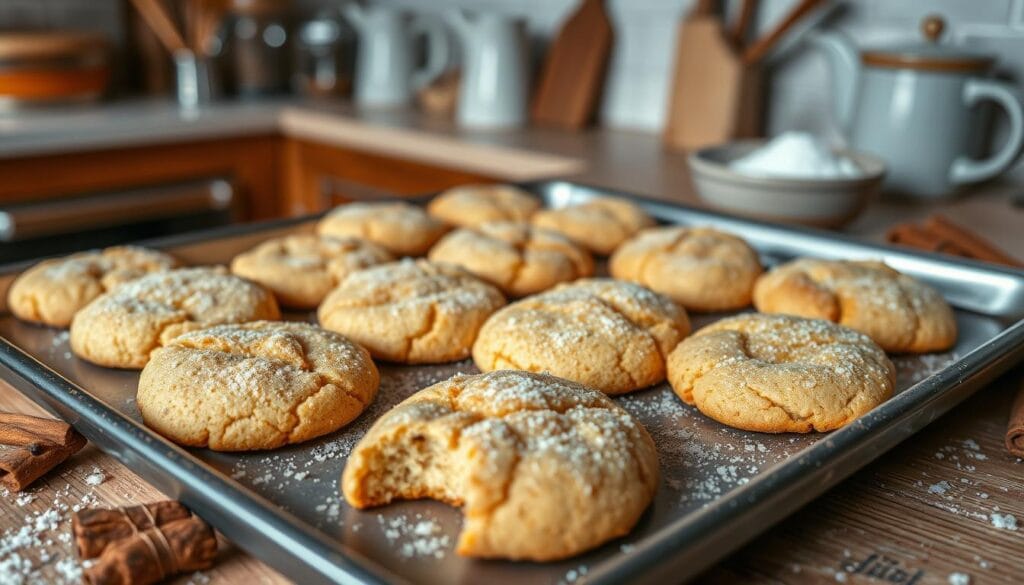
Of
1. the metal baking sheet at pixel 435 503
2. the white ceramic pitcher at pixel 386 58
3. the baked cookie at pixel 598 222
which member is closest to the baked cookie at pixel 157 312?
the metal baking sheet at pixel 435 503

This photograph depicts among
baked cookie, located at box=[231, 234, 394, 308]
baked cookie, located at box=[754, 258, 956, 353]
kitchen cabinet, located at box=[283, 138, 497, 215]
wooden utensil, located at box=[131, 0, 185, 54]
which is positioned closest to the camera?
baked cookie, located at box=[754, 258, 956, 353]

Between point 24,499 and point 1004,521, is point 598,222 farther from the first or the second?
point 24,499

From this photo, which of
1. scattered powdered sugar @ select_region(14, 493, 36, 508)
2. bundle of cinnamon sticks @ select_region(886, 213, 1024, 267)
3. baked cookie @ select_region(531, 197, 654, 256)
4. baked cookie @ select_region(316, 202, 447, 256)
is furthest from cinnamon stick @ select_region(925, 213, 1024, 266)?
scattered powdered sugar @ select_region(14, 493, 36, 508)

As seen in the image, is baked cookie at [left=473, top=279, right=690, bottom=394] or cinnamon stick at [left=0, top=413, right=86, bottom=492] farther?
baked cookie at [left=473, top=279, right=690, bottom=394]

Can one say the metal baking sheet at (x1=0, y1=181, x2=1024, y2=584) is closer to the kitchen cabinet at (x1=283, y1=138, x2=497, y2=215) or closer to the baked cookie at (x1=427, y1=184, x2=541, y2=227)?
the baked cookie at (x1=427, y1=184, x2=541, y2=227)

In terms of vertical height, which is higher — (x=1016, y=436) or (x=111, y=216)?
(x=1016, y=436)

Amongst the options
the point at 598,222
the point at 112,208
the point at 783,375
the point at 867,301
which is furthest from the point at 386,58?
the point at 783,375
